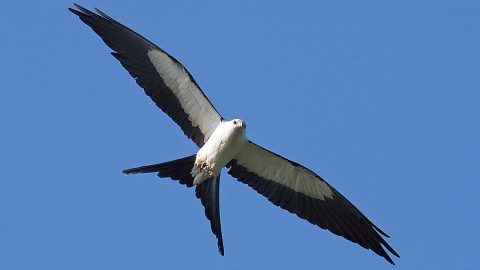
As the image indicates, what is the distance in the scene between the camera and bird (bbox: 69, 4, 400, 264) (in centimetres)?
1385

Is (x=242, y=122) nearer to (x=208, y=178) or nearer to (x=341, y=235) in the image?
(x=208, y=178)

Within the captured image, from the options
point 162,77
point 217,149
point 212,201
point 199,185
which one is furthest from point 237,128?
point 162,77

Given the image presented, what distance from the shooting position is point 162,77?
46.8 feet

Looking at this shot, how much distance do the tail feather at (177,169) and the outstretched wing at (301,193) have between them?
101cm

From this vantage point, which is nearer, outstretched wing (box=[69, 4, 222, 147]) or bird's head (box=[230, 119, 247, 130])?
bird's head (box=[230, 119, 247, 130])

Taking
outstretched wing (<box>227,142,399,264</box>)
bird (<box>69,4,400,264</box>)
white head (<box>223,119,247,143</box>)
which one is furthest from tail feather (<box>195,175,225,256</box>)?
outstretched wing (<box>227,142,399,264</box>)

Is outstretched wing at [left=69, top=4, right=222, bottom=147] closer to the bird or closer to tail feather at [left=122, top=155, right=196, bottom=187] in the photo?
the bird

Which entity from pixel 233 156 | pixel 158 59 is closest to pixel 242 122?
pixel 233 156

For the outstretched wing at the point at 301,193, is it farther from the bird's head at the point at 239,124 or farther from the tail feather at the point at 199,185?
the tail feather at the point at 199,185

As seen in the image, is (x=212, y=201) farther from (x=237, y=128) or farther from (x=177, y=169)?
A: (x=237, y=128)

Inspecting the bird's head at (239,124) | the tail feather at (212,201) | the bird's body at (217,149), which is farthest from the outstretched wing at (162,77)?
the tail feather at (212,201)

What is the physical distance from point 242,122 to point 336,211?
228 centimetres

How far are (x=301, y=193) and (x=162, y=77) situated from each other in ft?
9.47

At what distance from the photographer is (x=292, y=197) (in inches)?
582
